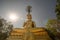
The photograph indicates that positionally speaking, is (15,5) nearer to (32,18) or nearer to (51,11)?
(32,18)

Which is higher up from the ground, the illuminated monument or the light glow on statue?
the light glow on statue

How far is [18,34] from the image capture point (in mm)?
3457

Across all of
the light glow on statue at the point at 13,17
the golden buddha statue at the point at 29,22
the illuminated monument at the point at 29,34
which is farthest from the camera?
the light glow on statue at the point at 13,17

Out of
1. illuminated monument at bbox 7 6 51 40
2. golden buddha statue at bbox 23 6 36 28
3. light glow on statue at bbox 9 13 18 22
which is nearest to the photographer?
illuminated monument at bbox 7 6 51 40

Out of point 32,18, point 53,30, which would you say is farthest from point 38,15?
point 53,30

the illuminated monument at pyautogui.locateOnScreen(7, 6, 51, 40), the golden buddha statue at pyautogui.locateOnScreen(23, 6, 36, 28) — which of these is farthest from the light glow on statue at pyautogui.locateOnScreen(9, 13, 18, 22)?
the illuminated monument at pyautogui.locateOnScreen(7, 6, 51, 40)

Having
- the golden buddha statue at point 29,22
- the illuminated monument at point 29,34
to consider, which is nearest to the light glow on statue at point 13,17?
the golden buddha statue at point 29,22

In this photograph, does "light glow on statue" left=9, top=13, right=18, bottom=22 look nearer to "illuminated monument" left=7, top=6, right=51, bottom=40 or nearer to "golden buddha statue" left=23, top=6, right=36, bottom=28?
"golden buddha statue" left=23, top=6, right=36, bottom=28

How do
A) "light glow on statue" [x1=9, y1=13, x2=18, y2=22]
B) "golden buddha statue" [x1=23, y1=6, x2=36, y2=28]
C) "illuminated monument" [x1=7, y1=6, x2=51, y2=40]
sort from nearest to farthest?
"illuminated monument" [x1=7, y1=6, x2=51, y2=40] < "golden buddha statue" [x1=23, y1=6, x2=36, y2=28] < "light glow on statue" [x1=9, y1=13, x2=18, y2=22]

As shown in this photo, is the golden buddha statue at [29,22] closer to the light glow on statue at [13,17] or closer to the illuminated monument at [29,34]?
the illuminated monument at [29,34]

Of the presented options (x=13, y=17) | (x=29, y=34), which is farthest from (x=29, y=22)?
(x=13, y=17)

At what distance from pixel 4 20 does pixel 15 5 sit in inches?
16.7

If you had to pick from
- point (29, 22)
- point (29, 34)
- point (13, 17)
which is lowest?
point (29, 34)

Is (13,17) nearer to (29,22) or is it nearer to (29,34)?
(29,22)
